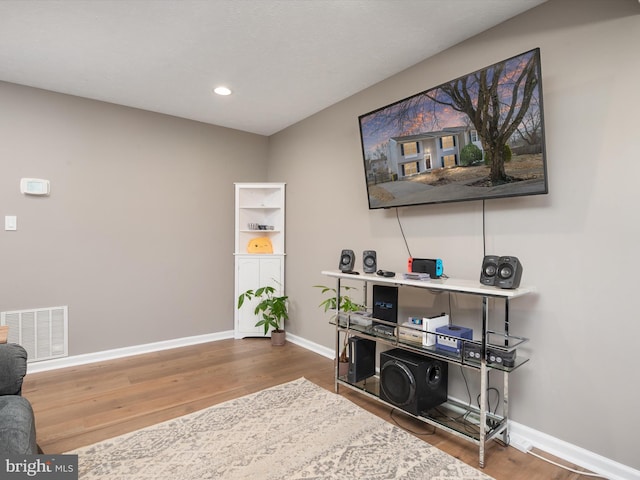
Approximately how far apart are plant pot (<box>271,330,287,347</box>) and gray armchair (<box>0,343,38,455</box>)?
2.51 meters

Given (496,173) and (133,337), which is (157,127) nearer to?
(133,337)

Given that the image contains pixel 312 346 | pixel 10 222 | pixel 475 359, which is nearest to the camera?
pixel 475 359

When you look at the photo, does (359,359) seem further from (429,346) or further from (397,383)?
(429,346)

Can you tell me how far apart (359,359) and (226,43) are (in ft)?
8.13

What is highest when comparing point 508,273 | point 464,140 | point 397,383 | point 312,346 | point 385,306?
point 464,140

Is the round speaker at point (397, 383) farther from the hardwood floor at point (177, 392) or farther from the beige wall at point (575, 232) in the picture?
the beige wall at point (575, 232)

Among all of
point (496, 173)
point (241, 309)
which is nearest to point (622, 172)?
point (496, 173)

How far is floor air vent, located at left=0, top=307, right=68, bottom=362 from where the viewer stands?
3.09m

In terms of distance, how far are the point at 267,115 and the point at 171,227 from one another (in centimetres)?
162

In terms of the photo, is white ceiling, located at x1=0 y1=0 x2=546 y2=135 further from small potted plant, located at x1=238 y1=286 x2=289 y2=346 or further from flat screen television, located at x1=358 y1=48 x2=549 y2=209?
small potted plant, located at x1=238 y1=286 x2=289 y2=346

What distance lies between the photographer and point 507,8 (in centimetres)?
212

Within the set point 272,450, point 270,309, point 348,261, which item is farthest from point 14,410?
point 270,309

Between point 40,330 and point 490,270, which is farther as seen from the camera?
point 40,330

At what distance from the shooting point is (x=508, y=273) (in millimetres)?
1890
